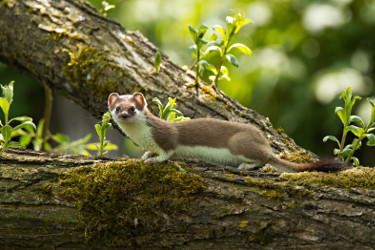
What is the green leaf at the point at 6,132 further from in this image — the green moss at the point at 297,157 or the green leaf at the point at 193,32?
the green moss at the point at 297,157

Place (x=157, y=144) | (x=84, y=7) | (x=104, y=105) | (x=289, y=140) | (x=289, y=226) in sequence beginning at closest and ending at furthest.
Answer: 1. (x=289, y=226)
2. (x=157, y=144)
3. (x=289, y=140)
4. (x=104, y=105)
5. (x=84, y=7)

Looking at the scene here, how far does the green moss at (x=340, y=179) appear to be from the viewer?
316cm

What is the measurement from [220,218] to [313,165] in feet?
3.26

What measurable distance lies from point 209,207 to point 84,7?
135 inches

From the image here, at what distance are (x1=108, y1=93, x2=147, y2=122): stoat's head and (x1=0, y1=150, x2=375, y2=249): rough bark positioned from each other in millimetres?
717

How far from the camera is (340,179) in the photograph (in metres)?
3.21

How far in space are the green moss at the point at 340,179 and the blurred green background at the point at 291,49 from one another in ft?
17.9

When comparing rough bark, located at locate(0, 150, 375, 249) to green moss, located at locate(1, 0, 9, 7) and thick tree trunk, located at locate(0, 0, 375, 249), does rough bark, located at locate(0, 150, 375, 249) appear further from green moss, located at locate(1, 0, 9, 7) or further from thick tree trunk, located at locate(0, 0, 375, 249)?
green moss, located at locate(1, 0, 9, 7)

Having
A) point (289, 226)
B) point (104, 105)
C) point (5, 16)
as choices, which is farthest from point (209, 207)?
point (5, 16)

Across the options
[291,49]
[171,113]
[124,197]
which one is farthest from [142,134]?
[291,49]

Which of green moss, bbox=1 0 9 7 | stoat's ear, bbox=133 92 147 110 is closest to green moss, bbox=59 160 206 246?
stoat's ear, bbox=133 92 147 110

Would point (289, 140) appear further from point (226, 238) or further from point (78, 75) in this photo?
point (78, 75)

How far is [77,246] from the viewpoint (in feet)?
9.98

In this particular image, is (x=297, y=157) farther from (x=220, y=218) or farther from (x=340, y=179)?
(x=220, y=218)
